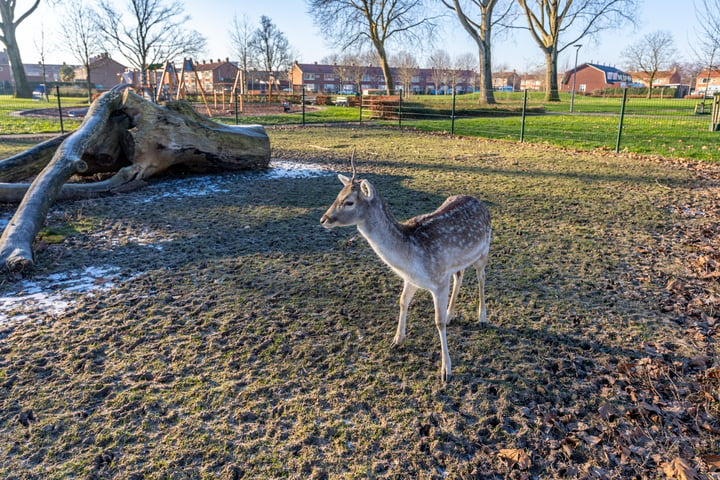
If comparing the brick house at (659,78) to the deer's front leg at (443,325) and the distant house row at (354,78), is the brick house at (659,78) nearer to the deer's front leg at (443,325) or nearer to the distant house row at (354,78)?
the distant house row at (354,78)

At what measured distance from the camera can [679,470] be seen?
2.66 m

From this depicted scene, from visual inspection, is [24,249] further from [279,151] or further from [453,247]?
[279,151]

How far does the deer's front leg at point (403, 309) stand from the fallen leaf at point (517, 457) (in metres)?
1.34

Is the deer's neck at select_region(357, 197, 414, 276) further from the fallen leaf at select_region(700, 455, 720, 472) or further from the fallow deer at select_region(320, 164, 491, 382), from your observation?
the fallen leaf at select_region(700, 455, 720, 472)

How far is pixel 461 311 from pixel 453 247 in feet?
3.62

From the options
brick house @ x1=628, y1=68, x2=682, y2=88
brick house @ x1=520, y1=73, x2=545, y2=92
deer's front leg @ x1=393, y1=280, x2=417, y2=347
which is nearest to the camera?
deer's front leg @ x1=393, y1=280, x2=417, y2=347

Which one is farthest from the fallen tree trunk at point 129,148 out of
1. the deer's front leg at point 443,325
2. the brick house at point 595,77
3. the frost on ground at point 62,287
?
the brick house at point 595,77

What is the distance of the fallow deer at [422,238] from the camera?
3.29 m

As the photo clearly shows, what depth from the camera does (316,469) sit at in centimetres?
271

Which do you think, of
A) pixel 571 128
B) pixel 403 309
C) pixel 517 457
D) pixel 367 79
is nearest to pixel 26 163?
pixel 403 309

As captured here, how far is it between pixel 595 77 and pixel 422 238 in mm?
101740

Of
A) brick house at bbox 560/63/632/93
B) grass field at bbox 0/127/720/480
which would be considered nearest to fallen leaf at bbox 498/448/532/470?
grass field at bbox 0/127/720/480

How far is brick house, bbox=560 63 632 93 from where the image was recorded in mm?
88562

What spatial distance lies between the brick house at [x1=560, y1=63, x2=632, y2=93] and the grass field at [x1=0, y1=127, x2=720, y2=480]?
9137cm
